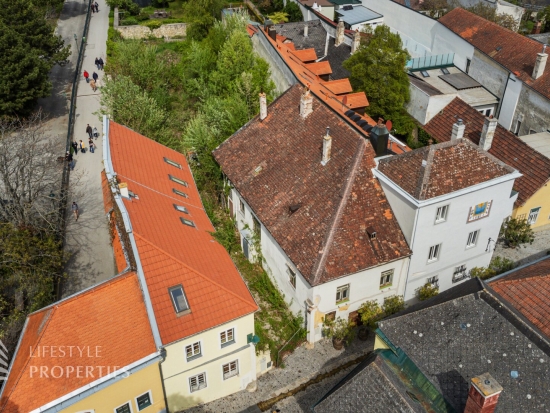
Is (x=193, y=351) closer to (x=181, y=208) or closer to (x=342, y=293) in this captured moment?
(x=342, y=293)

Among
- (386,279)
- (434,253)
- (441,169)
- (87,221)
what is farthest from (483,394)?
(87,221)

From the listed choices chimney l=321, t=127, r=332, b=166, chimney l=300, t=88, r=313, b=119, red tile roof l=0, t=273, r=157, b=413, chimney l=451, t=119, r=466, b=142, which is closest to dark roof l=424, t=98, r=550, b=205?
chimney l=451, t=119, r=466, b=142

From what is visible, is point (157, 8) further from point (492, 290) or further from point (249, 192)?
point (492, 290)

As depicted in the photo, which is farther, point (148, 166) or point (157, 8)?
point (157, 8)

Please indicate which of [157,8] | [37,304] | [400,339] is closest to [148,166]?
[37,304]

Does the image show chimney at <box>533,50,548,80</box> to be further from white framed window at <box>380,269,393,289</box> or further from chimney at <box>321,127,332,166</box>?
white framed window at <box>380,269,393,289</box>

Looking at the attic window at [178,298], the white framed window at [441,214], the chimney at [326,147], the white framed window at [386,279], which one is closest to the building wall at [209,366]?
the attic window at [178,298]

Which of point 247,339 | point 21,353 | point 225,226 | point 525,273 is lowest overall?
point 225,226
